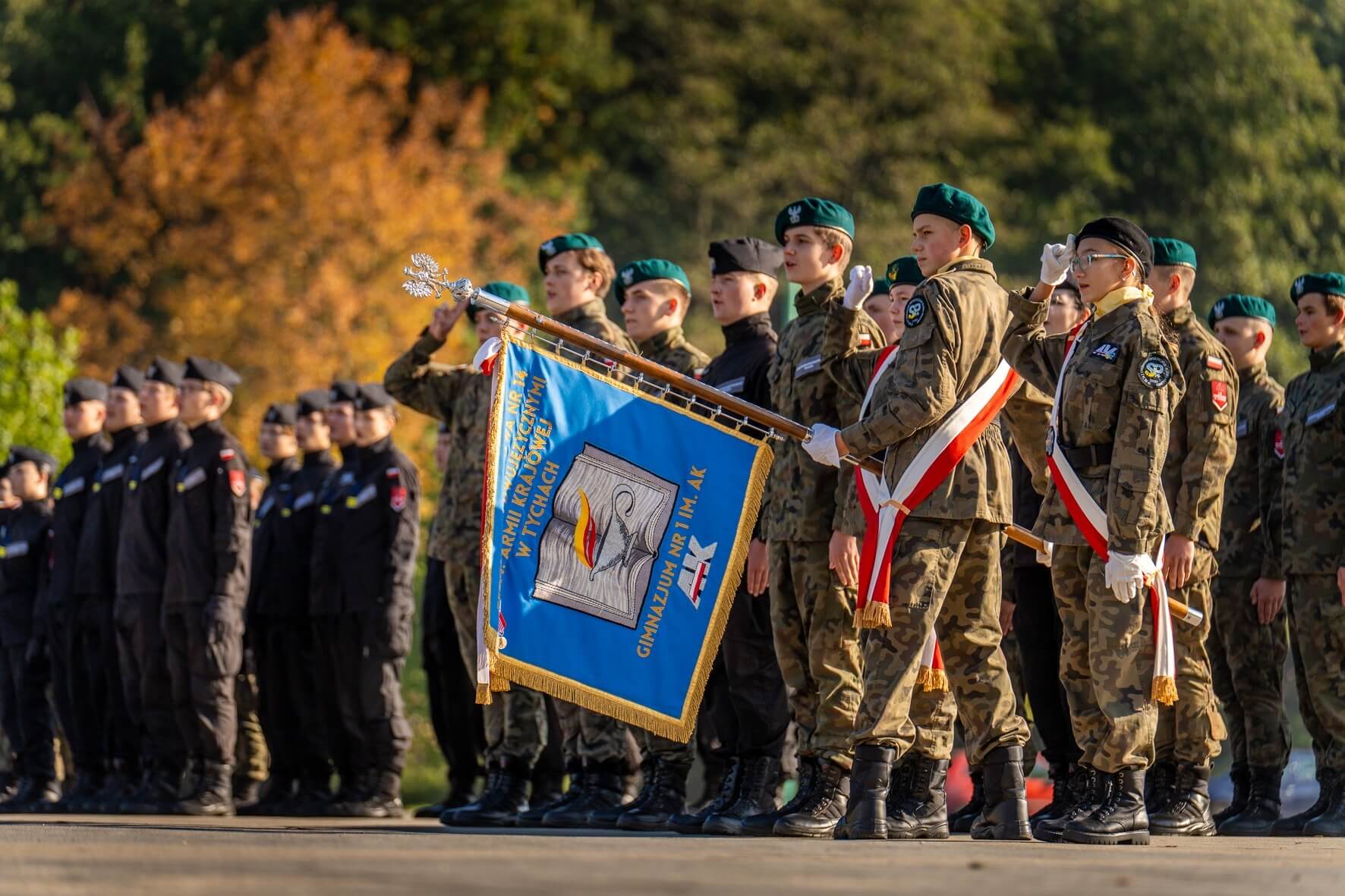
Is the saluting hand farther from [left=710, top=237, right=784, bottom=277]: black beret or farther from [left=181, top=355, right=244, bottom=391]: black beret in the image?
[left=181, top=355, right=244, bottom=391]: black beret

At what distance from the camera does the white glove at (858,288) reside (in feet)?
27.6

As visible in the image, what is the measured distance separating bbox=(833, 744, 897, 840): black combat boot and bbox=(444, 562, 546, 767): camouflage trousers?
289cm

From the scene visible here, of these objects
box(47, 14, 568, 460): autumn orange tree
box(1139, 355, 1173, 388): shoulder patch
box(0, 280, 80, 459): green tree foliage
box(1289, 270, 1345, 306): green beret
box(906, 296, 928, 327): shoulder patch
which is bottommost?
box(1139, 355, 1173, 388): shoulder patch

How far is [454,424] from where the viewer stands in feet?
36.8

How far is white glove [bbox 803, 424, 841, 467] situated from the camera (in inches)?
325

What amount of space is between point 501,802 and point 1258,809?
3.34 metres

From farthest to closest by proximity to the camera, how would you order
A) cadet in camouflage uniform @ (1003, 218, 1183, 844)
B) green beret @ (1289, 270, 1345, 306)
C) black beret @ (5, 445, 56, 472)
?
1. black beret @ (5, 445, 56, 472)
2. green beret @ (1289, 270, 1345, 306)
3. cadet in camouflage uniform @ (1003, 218, 1183, 844)

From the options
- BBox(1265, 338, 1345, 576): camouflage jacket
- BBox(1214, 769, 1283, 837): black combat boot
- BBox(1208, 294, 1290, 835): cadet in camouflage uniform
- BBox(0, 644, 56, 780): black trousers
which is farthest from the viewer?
BBox(0, 644, 56, 780): black trousers

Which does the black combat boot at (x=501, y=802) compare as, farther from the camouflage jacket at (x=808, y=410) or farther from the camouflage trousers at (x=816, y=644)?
the camouflage jacket at (x=808, y=410)

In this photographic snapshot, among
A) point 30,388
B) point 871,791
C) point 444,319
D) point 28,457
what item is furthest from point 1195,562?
point 30,388

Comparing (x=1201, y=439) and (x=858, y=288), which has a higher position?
(x=858, y=288)

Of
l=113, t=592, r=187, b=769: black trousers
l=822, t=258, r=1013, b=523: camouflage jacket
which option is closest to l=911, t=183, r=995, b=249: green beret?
Result: l=822, t=258, r=1013, b=523: camouflage jacket

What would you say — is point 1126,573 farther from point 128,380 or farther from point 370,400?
point 128,380

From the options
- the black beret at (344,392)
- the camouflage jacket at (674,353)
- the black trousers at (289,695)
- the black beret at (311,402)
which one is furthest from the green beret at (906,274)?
the black beret at (311,402)
